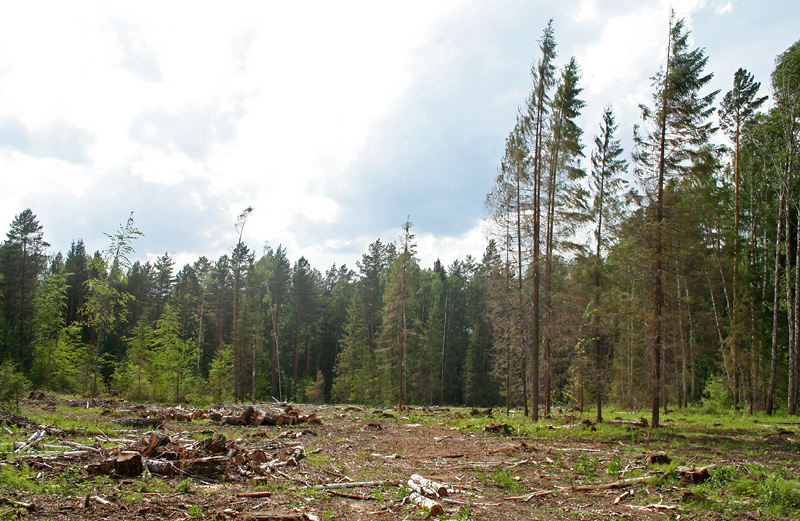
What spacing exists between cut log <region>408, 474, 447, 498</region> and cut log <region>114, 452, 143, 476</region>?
4497 millimetres

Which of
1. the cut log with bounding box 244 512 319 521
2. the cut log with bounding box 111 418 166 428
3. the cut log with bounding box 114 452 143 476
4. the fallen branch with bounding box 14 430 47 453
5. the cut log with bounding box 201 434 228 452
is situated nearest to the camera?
the cut log with bounding box 244 512 319 521

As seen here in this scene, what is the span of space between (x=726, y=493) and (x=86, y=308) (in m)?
25.1

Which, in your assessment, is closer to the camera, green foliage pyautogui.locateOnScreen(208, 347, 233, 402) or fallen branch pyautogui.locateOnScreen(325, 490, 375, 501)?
fallen branch pyautogui.locateOnScreen(325, 490, 375, 501)

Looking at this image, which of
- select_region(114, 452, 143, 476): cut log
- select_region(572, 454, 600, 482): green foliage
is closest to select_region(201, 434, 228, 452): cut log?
select_region(114, 452, 143, 476): cut log

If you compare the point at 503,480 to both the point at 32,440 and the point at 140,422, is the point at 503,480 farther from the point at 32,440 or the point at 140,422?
the point at 140,422

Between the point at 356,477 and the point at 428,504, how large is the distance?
255cm

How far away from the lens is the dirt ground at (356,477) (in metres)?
Answer: 5.65

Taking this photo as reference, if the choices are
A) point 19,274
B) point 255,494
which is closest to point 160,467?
point 255,494

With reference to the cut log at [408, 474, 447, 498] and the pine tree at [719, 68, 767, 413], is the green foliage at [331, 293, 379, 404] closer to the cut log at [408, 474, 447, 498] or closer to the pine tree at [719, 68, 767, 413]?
the pine tree at [719, 68, 767, 413]

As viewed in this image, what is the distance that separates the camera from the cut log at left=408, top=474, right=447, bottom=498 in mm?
6848

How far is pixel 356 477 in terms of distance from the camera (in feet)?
27.0

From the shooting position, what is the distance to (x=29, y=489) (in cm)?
555

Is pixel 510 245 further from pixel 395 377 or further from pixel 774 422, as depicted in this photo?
pixel 395 377

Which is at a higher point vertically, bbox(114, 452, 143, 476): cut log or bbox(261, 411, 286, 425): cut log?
bbox(114, 452, 143, 476): cut log
